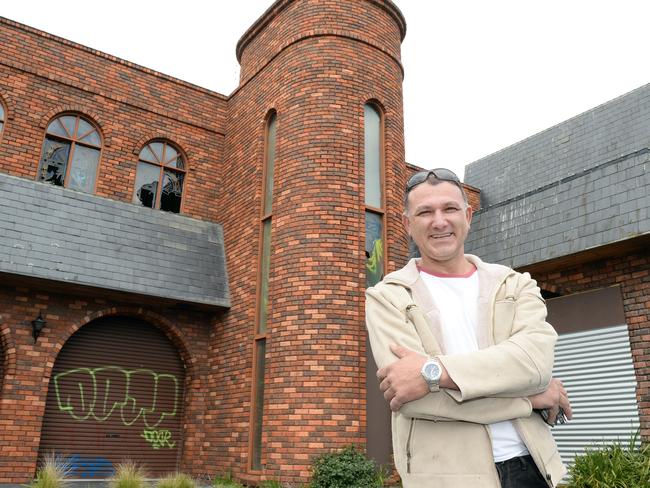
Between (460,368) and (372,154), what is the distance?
9170mm

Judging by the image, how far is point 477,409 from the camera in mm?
1749

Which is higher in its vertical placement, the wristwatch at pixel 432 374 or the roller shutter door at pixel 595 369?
the roller shutter door at pixel 595 369

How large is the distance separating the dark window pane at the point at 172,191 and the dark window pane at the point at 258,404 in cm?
387

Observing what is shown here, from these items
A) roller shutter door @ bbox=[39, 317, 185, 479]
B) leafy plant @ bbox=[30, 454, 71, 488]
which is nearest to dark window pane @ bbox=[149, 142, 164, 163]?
roller shutter door @ bbox=[39, 317, 185, 479]

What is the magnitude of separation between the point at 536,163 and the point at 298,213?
31.9ft

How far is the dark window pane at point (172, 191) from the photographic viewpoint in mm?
11773

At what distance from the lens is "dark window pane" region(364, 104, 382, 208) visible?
10.3 metres

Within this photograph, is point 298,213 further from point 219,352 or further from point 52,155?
point 52,155

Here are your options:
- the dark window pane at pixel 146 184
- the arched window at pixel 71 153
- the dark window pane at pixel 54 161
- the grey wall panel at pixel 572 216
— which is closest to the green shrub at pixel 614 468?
the grey wall panel at pixel 572 216

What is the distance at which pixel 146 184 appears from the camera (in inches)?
461

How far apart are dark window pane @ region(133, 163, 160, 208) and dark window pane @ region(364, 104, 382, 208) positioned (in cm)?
462

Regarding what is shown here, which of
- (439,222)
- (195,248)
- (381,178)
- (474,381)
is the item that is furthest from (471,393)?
(195,248)

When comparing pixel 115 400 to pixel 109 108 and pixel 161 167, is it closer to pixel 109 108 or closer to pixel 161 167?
pixel 161 167

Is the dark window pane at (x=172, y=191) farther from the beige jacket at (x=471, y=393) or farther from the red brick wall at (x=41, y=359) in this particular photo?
the beige jacket at (x=471, y=393)
